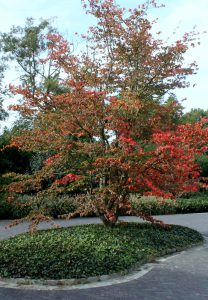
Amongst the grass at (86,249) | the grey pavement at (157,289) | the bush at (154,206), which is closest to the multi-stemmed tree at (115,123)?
the grass at (86,249)

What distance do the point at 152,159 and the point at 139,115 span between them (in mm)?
1431

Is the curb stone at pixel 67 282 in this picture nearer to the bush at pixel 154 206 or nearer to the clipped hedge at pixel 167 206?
the clipped hedge at pixel 167 206

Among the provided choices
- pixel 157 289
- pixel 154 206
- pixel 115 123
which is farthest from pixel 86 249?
pixel 154 206

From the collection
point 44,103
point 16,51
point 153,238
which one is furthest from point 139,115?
point 16,51

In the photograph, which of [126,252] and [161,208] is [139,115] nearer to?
[126,252]

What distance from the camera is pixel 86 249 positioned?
27.2 feet

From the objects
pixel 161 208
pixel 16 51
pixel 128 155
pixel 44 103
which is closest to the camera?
pixel 128 155

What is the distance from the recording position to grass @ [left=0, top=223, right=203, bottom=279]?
7.19 m

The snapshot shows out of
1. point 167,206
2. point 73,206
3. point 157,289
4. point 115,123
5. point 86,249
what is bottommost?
point 157,289

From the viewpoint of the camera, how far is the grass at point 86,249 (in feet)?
23.6

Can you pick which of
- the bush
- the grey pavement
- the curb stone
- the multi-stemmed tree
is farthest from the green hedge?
the curb stone

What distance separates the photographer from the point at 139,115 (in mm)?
10852

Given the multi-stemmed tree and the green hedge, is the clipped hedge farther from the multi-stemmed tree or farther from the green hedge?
the multi-stemmed tree

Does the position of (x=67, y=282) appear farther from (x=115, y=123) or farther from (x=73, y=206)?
(x=73, y=206)
